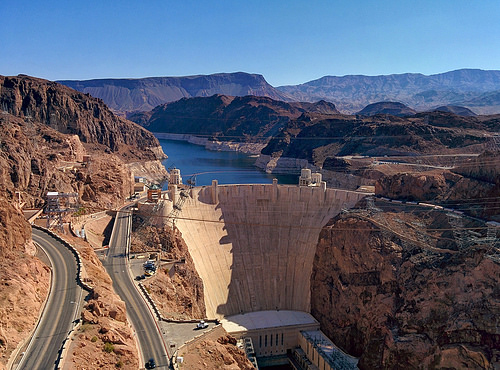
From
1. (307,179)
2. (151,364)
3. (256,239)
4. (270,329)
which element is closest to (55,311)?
(151,364)

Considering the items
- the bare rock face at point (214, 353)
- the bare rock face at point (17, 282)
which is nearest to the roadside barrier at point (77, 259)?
the bare rock face at point (17, 282)

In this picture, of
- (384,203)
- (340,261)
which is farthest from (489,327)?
(384,203)

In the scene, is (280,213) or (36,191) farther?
(280,213)

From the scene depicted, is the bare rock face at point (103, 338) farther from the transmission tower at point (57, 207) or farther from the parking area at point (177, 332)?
the transmission tower at point (57, 207)

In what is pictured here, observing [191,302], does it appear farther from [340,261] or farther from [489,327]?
[489,327]

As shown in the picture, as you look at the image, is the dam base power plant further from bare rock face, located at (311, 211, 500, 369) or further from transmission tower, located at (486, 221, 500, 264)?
transmission tower, located at (486, 221, 500, 264)
